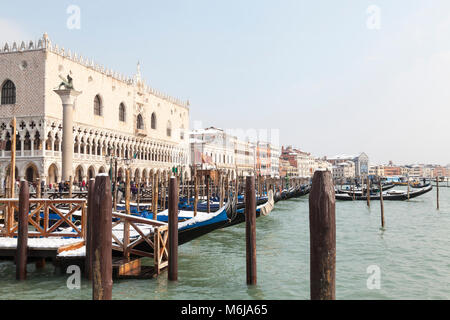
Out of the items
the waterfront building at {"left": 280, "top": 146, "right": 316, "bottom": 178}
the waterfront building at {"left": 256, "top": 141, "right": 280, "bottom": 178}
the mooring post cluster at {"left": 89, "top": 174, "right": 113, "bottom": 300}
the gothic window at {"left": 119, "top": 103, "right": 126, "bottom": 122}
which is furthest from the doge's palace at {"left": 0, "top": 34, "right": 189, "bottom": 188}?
the waterfront building at {"left": 280, "top": 146, "right": 316, "bottom": 178}

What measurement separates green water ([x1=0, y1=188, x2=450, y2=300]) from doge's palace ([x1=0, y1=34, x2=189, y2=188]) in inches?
450

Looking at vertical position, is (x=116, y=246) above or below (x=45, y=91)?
below

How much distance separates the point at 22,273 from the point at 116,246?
1235 mm

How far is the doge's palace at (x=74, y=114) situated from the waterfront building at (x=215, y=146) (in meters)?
7.10

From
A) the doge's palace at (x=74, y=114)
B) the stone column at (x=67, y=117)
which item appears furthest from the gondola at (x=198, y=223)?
the doge's palace at (x=74, y=114)

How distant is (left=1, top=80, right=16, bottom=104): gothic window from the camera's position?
2145 cm

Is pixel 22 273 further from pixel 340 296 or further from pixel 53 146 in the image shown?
pixel 53 146

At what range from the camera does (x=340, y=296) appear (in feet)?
17.5

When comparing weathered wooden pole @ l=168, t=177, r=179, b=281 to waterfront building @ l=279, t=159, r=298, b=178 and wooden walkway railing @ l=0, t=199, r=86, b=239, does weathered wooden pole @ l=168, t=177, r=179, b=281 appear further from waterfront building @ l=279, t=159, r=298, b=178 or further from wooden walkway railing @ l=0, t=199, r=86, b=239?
waterfront building @ l=279, t=159, r=298, b=178

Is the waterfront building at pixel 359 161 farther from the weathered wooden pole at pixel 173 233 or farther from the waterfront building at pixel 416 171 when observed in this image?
the weathered wooden pole at pixel 173 233

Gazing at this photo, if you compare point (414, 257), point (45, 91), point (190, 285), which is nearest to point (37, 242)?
point (190, 285)

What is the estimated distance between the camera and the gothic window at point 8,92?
21453mm

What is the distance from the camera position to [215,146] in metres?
40.5

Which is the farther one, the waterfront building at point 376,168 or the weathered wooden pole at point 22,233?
the waterfront building at point 376,168
